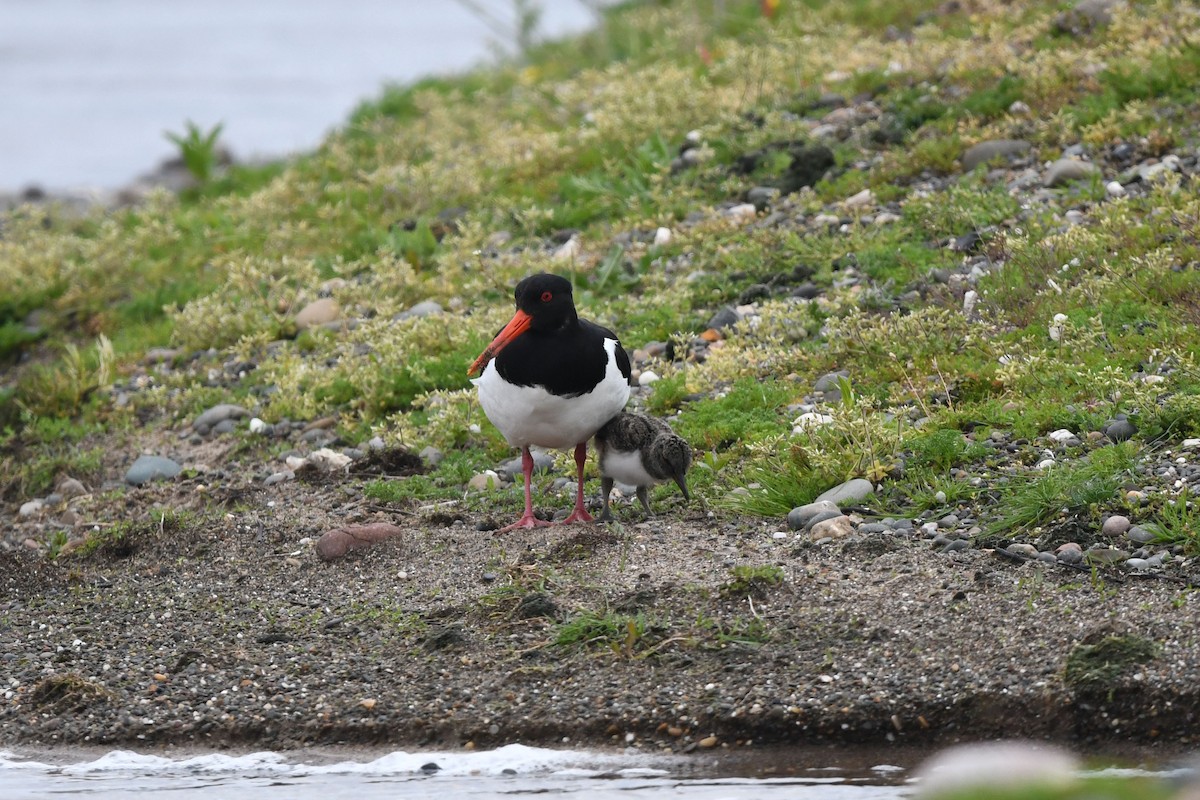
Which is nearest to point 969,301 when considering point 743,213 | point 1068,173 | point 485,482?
point 1068,173

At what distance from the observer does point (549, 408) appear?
297 inches

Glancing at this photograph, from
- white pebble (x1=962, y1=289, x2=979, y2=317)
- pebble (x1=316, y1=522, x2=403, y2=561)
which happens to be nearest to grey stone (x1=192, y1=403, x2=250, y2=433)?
pebble (x1=316, y1=522, x2=403, y2=561)

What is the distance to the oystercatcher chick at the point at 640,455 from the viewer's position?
24.4ft

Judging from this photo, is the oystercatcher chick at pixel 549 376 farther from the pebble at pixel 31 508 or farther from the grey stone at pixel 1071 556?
the pebble at pixel 31 508

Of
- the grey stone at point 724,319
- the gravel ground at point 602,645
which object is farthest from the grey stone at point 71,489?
the grey stone at point 724,319

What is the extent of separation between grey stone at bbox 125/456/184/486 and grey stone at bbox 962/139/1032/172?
6.09 metres

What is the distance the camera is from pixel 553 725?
19.0 feet

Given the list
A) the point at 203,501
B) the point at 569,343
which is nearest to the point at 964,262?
the point at 569,343

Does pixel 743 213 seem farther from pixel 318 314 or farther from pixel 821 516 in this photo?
pixel 821 516

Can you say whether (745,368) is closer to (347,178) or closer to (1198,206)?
(1198,206)

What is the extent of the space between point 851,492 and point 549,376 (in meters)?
1.63

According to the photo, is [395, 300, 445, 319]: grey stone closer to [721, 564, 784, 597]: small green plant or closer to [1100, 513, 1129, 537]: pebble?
[721, 564, 784, 597]: small green plant

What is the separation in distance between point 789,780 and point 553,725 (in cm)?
100

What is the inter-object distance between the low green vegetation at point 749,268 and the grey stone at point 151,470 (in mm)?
261
